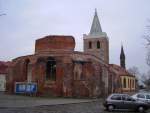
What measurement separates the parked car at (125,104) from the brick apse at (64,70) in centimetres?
1938

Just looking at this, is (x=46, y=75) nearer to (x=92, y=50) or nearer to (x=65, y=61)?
(x=65, y=61)

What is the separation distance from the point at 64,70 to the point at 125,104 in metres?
21.3

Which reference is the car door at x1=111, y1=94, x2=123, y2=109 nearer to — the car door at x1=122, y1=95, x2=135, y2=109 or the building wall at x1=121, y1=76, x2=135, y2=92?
the car door at x1=122, y1=95, x2=135, y2=109

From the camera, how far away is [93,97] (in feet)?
151

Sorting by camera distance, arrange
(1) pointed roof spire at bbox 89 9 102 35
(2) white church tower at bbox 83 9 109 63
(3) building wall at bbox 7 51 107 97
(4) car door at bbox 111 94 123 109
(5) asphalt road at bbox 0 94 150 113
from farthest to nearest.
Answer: (1) pointed roof spire at bbox 89 9 102 35, (2) white church tower at bbox 83 9 109 63, (3) building wall at bbox 7 51 107 97, (4) car door at bbox 111 94 123 109, (5) asphalt road at bbox 0 94 150 113

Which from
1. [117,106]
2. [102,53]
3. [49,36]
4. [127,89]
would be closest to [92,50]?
[102,53]

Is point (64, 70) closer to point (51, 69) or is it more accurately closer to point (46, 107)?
point (51, 69)

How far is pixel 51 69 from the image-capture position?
48250 millimetres

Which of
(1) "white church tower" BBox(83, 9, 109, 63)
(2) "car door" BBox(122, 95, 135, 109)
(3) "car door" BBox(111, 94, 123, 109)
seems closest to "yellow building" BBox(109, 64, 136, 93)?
(1) "white church tower" BBox(83, 9, 109, 63)

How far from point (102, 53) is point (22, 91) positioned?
37357 mm

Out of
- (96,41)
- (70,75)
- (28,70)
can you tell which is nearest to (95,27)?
(96,41)

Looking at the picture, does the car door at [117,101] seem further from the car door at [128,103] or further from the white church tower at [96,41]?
the white church tower at [96,41]

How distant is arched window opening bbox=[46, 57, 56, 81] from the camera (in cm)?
4791

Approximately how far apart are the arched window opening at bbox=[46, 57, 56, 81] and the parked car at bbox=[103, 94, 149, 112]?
22.1 metres
